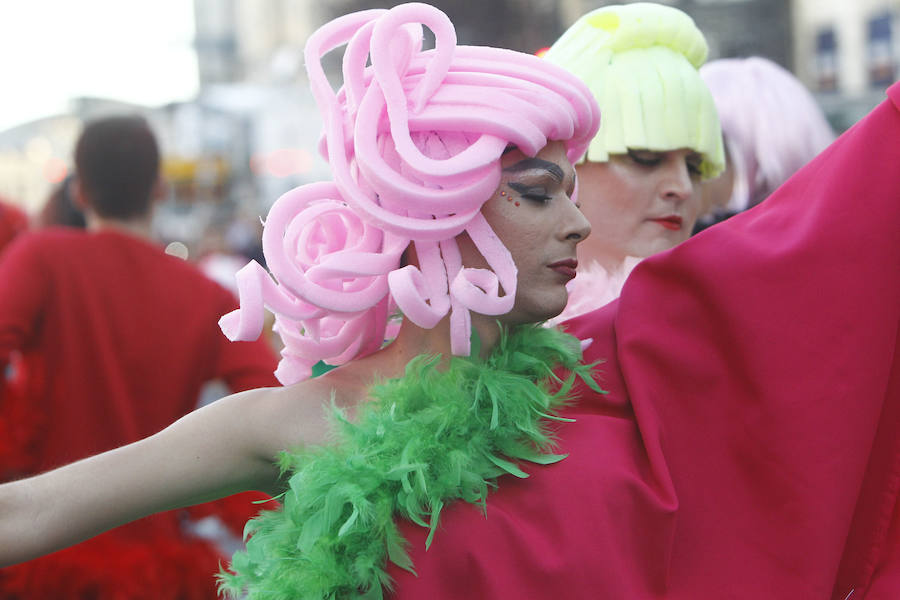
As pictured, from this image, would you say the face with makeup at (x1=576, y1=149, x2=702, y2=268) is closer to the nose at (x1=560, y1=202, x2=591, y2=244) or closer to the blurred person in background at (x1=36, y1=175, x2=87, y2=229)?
the nose at (x1=560, y1=202, x2=591, y2=244)

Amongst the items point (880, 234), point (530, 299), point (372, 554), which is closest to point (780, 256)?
point (880, 234)

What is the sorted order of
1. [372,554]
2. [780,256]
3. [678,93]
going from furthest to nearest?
1. [678,93]
2. [780,256]
3. [372,554]

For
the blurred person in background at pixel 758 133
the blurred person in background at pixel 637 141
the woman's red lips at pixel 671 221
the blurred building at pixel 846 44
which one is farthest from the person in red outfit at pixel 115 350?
the blurred building at pixel 846 44

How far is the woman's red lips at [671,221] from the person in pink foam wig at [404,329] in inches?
24.2

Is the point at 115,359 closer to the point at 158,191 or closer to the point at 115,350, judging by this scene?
the point at 115,350

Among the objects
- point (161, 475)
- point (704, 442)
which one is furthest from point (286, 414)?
point (704, 442)

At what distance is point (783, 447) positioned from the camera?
168 cm

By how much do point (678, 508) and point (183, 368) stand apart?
182cm

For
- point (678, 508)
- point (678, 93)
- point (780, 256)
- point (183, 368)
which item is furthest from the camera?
point (183, 368)

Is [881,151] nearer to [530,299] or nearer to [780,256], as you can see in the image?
[780,256]

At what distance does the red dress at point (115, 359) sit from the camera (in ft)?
9.36

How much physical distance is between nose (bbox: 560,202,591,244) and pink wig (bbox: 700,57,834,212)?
1559 millimetres

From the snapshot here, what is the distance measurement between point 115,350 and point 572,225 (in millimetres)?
1785

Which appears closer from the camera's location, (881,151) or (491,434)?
(491,434)
